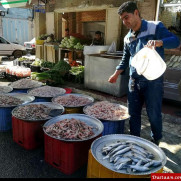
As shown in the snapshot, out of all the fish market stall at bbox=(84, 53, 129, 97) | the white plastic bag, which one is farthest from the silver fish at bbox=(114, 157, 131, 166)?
the white plastic bag

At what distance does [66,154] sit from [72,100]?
184 centimetres

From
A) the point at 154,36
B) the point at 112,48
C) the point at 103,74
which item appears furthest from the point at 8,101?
the point at 112,48

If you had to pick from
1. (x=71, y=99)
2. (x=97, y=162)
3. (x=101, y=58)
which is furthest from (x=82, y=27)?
(x=97, y=162)

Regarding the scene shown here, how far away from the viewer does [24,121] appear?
3.54m

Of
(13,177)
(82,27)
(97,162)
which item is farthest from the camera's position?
(82,27)

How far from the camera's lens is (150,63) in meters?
2.84

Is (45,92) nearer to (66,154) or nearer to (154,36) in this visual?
(66,154)

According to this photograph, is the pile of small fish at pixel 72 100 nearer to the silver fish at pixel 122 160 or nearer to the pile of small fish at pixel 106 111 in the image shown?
the pile of small fish at pixel 106 111

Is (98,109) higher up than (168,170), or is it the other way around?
(98,109)

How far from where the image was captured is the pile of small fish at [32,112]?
365 centimetres

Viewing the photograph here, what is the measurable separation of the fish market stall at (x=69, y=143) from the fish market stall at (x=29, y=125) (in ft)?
1.08

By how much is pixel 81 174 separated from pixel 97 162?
0.96 m

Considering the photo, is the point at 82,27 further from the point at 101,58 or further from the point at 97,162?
the point at 97,162

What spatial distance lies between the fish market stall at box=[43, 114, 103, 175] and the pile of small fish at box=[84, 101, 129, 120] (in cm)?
43
